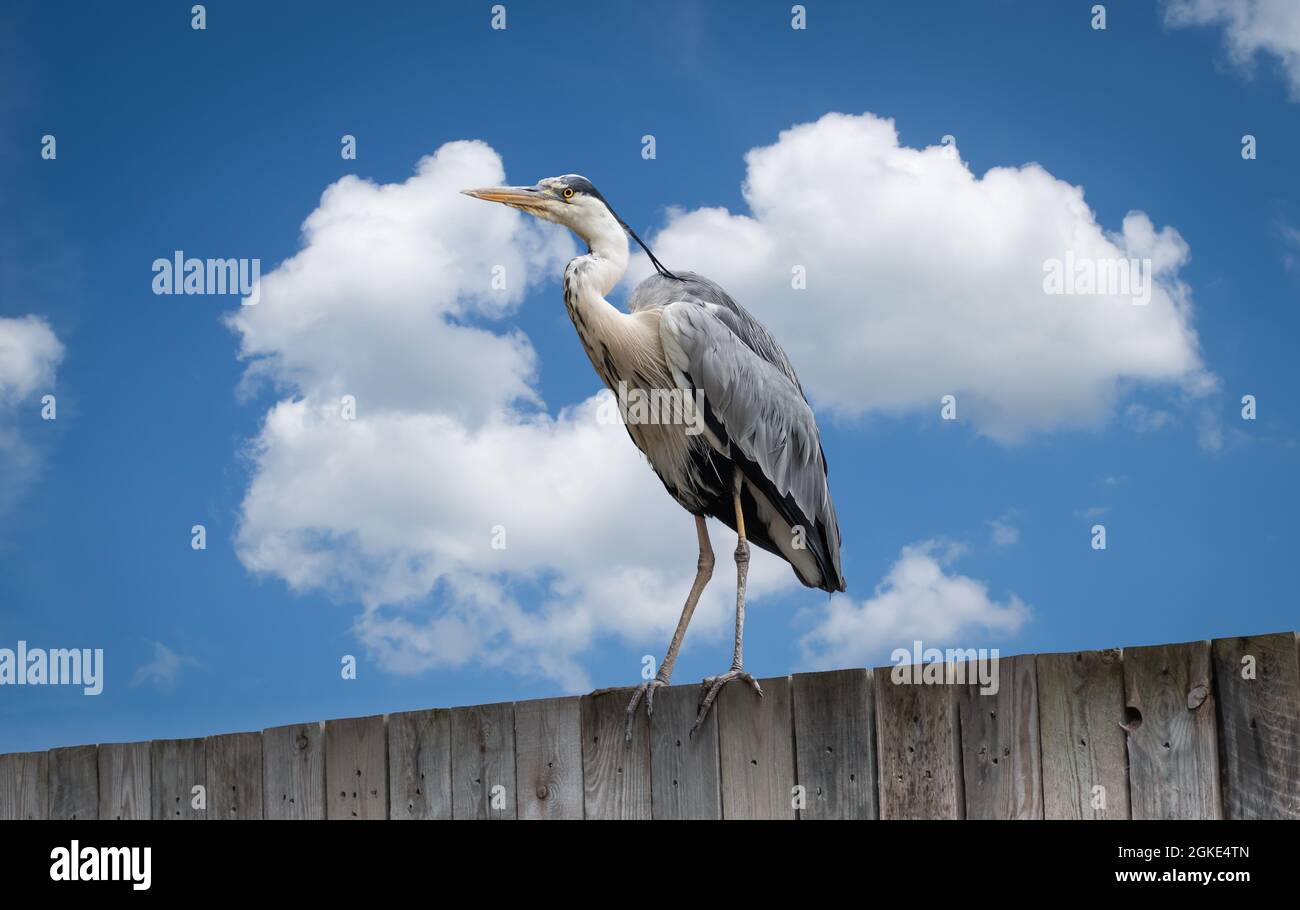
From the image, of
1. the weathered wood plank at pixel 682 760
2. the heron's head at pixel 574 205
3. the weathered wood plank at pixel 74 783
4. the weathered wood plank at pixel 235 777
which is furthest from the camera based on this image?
the heron's head at pixel 574 205

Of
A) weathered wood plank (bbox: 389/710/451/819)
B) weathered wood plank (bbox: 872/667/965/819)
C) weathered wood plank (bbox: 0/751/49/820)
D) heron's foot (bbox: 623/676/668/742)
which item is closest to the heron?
heron's foot (bbox: 623/676/668/742)

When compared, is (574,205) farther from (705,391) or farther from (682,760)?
(682,760)

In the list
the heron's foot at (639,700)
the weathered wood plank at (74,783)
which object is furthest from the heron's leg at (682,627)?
the weathered wood plank at (74,783)

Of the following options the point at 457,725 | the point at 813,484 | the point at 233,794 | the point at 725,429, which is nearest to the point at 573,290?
the point at 725,429

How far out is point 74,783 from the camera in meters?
4.36

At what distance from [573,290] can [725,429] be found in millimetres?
773

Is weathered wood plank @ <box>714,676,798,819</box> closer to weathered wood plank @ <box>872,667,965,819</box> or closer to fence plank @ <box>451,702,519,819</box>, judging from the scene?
weathered wood plank @ <box>872,667,965,819</box>

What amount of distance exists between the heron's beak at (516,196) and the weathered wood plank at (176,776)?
2.26 meters

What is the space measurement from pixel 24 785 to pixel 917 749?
3.61 m

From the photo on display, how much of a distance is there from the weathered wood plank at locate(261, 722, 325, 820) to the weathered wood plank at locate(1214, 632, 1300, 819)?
2.67 metres

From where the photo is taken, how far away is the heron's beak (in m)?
4.46

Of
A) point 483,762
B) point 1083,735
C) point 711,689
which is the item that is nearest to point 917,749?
point 1083,735

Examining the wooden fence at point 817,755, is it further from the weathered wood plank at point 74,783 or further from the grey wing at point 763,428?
the grey wing at point 763,428

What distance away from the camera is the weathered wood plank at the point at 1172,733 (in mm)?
2340
